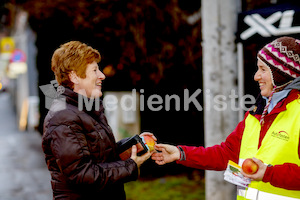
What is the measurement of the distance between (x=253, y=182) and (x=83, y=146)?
1063 mm

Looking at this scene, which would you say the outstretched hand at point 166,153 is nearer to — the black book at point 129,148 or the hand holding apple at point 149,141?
the hand holding apple at point 149,141

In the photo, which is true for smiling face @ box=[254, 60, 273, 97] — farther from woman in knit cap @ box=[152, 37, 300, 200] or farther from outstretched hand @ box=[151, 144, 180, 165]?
outstretched hand @ box=[151, 144, 180, 165]

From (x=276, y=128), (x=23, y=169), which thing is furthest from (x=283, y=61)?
(x=23, y=169)

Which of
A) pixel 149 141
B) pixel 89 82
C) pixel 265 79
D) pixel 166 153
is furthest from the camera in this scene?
pixel 166 153

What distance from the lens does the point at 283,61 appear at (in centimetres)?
218

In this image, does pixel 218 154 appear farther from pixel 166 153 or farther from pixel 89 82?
pixel 89 82

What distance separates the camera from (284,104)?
7.06ft

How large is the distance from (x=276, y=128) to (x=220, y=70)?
159 centimetres

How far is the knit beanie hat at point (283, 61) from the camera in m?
2.17

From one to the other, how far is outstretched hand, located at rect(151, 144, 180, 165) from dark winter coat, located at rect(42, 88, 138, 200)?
56 centimetres

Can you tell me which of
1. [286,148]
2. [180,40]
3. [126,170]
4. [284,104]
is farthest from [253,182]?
[180,40]

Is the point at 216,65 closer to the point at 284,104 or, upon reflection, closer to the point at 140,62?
the point at 284,104

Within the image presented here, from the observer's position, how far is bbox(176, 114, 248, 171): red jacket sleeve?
8.61 ft

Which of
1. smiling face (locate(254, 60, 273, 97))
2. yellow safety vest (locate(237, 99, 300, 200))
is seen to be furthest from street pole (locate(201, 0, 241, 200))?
yellow safety vest (locate(237, 99, 300, 200))
